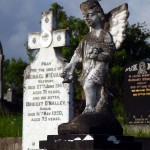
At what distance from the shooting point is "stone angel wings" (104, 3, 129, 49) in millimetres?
8922

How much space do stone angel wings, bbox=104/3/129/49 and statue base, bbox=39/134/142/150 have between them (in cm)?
148

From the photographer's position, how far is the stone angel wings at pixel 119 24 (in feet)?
29.3

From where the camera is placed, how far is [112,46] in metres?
8.59

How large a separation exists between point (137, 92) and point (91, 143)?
8.73m

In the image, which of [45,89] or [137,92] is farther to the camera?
[137,92]

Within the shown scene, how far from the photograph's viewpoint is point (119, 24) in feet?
29.5

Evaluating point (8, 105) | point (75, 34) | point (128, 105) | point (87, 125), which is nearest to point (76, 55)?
point (87, 125)

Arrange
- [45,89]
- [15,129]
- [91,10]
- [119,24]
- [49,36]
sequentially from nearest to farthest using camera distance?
[91,10], [119,24], [45,89], [49,36], [15,129]

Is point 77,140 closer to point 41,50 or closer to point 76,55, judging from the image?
point 76,55

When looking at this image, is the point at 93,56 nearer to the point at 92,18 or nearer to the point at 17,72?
the point at 92,18

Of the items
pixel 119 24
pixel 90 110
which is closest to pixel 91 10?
pixel 119 24

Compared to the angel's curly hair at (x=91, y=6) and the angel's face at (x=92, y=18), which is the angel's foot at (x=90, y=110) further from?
the angel's curly hair at (x=91, y=6)

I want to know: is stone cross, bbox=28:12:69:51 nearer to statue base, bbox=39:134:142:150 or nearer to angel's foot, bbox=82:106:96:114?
angel's foot, bbox=82:106:96:114

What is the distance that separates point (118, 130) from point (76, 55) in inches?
50.4
